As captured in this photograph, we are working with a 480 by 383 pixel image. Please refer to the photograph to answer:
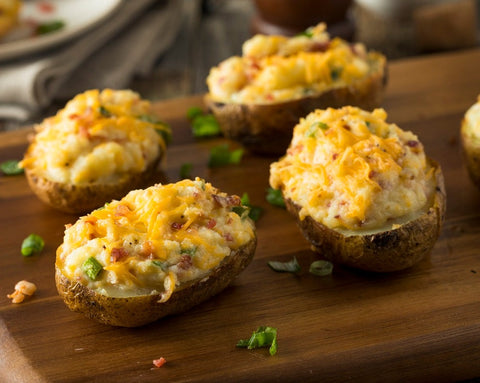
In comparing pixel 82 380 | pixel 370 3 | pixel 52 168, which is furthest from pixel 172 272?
pixel 370 3

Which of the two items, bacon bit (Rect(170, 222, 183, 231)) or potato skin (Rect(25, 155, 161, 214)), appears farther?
potato skin (Rect(25, 155, 161, 214))

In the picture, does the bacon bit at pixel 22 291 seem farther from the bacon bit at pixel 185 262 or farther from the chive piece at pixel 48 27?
the chive piece at pixel 48 27

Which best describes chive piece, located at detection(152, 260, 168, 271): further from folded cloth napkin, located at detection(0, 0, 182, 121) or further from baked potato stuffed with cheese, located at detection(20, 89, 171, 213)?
folded cloth napkin, located at detection(0, 0, 182, 121)

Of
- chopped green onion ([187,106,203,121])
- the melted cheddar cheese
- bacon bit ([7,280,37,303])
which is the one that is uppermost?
the melted cheddar cheese

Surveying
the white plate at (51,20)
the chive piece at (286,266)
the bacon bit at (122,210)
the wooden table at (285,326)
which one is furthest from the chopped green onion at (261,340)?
the white plate at (51,20)

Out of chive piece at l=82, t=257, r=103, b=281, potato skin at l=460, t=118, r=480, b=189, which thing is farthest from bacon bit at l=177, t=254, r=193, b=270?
potato skin at l=460, t=118, r=480, b=189
